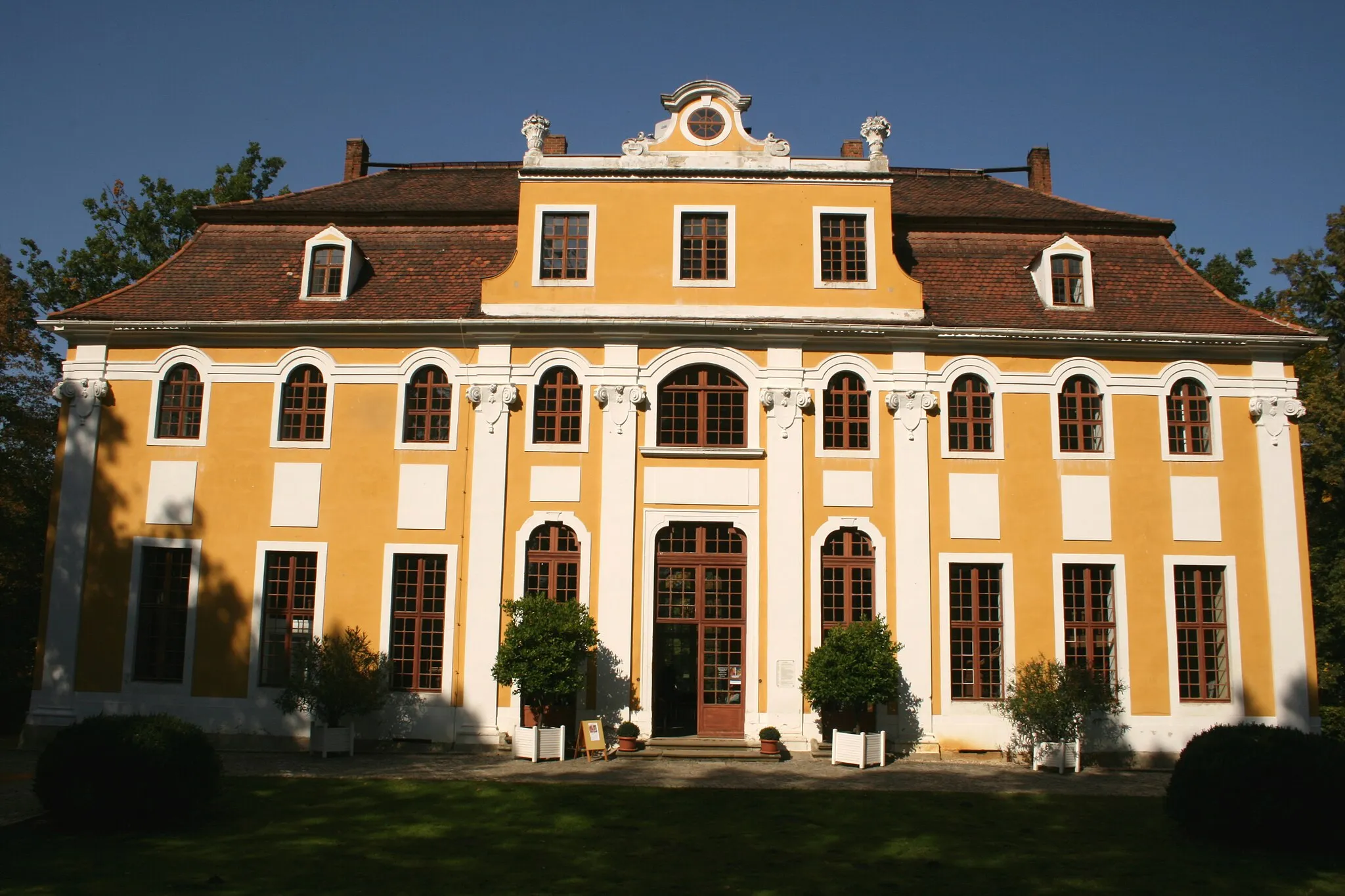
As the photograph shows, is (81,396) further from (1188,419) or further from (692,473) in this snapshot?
(1188,419)

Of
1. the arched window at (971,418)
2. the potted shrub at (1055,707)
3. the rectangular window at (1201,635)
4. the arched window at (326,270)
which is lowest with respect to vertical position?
the potted shrub at (1055,707)

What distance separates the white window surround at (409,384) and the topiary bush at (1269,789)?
14.8 metres

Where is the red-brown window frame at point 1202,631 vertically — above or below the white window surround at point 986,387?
below

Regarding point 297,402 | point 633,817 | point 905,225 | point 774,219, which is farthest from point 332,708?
point 905,225

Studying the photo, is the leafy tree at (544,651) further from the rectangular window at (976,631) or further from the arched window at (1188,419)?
the arched window at (1188,419)

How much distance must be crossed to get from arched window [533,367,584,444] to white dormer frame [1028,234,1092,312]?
10.3m

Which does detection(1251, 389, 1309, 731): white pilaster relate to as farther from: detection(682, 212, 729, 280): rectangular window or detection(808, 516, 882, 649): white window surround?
detection(682, 212, 729, 280): rectangular window

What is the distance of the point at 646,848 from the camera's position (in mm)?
13250

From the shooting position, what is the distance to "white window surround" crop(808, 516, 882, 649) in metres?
21.2

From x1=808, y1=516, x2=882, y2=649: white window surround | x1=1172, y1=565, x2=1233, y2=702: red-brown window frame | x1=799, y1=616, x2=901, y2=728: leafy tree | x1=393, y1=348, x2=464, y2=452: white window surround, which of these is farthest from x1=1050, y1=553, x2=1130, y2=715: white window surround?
x1=393, y1=348, x2=464, y2=452: white window surround

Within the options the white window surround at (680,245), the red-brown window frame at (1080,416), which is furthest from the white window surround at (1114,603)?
the white window surround at (680,245)

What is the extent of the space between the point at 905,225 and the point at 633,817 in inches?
603

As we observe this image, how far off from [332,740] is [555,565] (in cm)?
537

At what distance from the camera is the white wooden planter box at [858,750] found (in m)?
19.5
